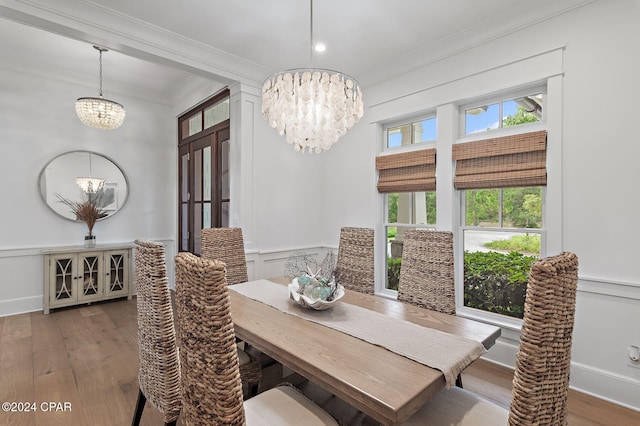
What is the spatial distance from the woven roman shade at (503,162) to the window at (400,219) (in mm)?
451

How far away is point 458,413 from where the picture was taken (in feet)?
4.15

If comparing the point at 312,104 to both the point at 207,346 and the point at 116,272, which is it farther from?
the point at 116,272

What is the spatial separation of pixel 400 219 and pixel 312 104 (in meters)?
1.96

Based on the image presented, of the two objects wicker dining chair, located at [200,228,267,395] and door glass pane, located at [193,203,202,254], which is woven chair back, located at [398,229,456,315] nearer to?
wicker dining chair, located at [200,228,267,395]

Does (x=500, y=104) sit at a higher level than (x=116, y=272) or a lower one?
higher

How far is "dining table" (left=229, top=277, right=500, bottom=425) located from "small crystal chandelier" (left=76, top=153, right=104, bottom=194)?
138 inches

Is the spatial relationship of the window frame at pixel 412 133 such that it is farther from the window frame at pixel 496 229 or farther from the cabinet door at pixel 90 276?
the cabinet door at pixel 90 276

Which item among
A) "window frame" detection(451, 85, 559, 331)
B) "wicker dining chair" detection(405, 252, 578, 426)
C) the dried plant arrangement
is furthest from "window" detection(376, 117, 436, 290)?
the dried plant arrangement

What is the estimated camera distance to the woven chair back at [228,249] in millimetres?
2668

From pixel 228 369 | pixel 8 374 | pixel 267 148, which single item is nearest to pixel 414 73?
pixel 267 148

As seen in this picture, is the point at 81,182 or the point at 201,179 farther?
the point at 201,179

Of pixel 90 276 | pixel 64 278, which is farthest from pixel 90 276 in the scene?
pixel 64 278

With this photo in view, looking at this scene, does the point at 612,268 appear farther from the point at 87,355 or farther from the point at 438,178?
the point at 87,355

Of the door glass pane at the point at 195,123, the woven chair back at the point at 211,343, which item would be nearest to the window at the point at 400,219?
the woven chair back at the point at 211,343
